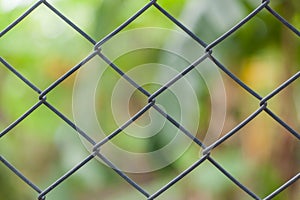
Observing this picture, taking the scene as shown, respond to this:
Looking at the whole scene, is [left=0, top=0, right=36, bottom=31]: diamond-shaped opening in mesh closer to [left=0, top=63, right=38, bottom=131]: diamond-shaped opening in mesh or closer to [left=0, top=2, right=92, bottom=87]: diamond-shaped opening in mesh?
[left=0, top=2, right=92, bottom=87]: diamond-shaped opening in mesh

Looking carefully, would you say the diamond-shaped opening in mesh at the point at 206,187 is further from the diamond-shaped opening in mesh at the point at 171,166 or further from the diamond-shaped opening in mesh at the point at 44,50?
the diamond-shaped opening in mesh at the point at 44,50

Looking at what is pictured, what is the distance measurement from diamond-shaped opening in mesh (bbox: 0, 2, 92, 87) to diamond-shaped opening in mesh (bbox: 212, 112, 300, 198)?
0.51 metres

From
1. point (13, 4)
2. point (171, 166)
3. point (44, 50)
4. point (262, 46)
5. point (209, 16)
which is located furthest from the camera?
point (44, 50)

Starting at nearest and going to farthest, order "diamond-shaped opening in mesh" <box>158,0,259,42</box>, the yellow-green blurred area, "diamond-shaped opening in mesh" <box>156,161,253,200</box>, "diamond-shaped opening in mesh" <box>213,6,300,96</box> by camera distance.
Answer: "diamond-shaped opening in mesh" <box>158,0,259,42</box>
the yellow-green blurred area
"diamond-shaped opening in mesh" <box>213,6,300,96</box>
"diamond-shaped opening in mesh" <box>156,161,253,200</box>

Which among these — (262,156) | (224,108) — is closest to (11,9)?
(224,108)

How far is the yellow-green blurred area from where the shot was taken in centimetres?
144

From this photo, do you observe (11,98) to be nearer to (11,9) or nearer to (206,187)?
(11,9)

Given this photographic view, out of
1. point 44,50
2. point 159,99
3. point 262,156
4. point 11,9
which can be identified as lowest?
point 159,99

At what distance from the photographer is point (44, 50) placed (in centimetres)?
195

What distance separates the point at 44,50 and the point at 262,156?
692 millimetres

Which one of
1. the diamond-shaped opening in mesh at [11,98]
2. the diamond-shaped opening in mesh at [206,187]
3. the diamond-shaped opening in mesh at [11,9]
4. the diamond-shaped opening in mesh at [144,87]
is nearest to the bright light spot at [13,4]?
the diamond-shaped opening in mesh at [11,9]

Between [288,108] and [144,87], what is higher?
[144,87]

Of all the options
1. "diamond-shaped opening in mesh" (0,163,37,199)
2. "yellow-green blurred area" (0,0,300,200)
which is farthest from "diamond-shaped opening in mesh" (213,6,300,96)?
"diamond-shaped opening in mesh" (0,163,37,199)

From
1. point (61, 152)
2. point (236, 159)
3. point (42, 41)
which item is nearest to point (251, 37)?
point (236, 159)
